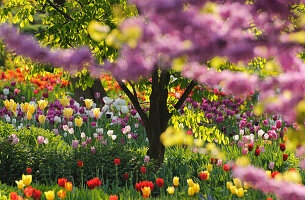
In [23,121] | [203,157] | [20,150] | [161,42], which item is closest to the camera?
[161,42]

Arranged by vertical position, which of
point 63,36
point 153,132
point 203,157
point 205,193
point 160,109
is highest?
point 63,36

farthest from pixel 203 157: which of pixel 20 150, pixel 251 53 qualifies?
pixel 251 53

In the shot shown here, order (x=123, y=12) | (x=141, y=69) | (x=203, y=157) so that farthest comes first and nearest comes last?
(x=203, y=157)
(x=123, y=12)
(x=141, y=69)

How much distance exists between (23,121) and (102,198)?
3.93 meters

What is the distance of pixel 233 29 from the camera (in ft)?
4.97

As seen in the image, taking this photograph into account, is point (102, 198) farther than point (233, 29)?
Yes

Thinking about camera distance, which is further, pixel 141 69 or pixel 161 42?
pixel 141 69

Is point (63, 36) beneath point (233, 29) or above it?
above

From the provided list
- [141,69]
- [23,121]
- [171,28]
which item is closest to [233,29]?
[171,28]

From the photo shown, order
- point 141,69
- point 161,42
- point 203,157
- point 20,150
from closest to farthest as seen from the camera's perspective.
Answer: point 161,42 → point 141,69 → point 20,150 → point 203,157

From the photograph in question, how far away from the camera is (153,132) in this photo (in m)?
5.12

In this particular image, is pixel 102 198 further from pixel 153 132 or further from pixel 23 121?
pixel 23 121

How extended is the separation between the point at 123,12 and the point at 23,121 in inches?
148

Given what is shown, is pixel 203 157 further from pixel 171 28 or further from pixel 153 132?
pixel 171 28
